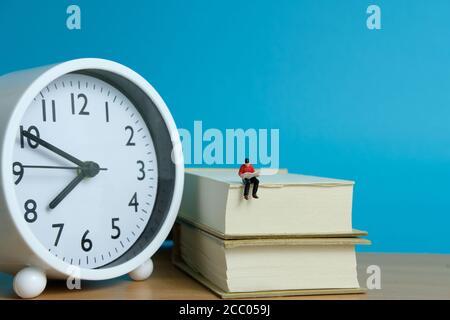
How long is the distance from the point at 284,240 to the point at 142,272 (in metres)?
0.22

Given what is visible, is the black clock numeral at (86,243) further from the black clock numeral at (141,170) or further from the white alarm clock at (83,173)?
the black clock numeral at (141,170)

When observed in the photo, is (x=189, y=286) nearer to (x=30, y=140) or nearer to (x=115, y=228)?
(x=115, y=228)

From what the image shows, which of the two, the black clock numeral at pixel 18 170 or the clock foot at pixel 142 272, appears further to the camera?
the clock foot at pixel 142 272

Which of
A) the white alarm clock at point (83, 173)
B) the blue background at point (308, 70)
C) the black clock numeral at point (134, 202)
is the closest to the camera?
the white alarm clock at point (83, 173)

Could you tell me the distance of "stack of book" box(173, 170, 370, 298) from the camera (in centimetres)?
90

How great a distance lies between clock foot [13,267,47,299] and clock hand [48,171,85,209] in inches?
3.4

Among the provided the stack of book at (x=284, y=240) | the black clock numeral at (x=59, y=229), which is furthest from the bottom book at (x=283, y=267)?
the black clock numeral at (x=59, y=229)

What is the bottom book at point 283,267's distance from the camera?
2.93 feet

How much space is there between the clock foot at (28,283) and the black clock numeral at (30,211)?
6 centimetres

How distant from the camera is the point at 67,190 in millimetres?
906

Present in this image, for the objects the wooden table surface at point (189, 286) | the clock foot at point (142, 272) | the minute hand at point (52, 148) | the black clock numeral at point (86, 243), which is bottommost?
the wooden table surface at point (189, 286)

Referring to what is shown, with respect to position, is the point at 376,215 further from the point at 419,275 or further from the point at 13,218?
the point at 13,218

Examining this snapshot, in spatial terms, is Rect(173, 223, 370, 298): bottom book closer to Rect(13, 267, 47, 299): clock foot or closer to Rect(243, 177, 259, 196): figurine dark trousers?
Rect(243, 177, 259, 196): figurine dark trousers

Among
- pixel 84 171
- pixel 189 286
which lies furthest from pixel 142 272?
pixel 84 171
